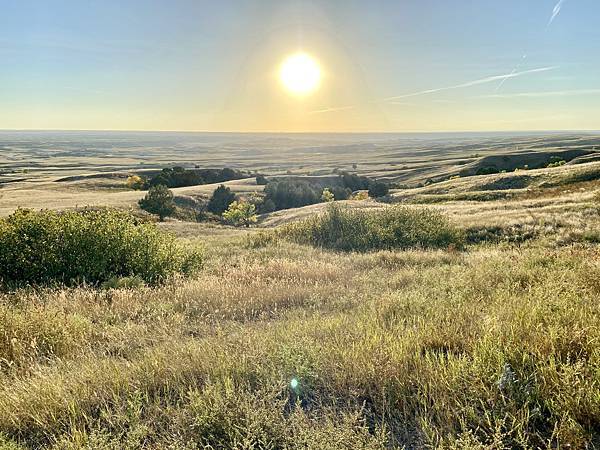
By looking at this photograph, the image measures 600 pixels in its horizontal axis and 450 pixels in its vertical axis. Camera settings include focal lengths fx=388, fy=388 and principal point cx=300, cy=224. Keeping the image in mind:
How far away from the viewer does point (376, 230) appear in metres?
15.8

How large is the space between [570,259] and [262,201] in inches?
2185

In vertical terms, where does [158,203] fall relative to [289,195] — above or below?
above

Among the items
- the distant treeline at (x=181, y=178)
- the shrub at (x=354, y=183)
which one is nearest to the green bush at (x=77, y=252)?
the distant treeline at (x=181, y=178)

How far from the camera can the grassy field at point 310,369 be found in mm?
2744

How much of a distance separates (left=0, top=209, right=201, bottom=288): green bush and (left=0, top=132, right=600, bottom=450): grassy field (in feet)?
7.13

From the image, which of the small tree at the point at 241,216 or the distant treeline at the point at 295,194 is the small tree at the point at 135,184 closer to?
the distant treeline at the point at 295,194

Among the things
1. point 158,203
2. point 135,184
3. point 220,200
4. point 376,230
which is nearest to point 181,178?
point 135,184

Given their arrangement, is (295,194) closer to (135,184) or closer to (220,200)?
(220,200)

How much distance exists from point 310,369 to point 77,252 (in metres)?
7.81

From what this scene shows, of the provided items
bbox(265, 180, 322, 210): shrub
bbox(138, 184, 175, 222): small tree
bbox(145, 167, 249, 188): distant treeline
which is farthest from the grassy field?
bbox(145, 167, 249, 188): distant treeline

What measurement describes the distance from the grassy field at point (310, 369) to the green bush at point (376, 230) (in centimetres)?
830

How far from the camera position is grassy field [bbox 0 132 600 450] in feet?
9.00

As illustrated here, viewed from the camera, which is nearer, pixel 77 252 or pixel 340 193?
pixel 77 252

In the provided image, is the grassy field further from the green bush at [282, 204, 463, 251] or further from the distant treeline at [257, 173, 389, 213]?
the distant treeline at [257, 173, 389, 213]
